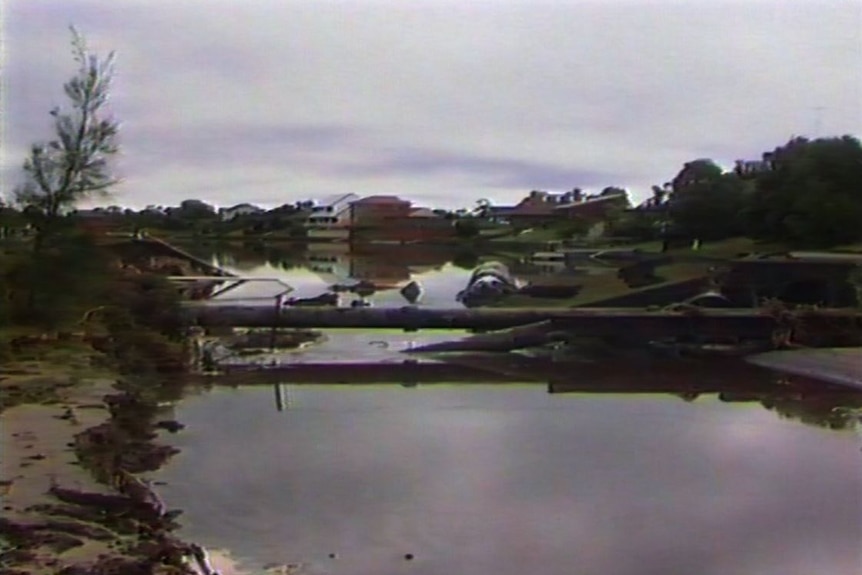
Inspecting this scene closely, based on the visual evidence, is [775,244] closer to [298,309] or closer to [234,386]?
[298,309]

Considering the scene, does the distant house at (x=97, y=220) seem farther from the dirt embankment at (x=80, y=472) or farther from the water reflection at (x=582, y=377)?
the water reflection at (x=582, y=377)

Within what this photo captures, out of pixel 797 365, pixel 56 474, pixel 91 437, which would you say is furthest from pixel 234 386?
pixel 797 365

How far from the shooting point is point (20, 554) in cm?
165

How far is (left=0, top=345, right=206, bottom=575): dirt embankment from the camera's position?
1.74 m

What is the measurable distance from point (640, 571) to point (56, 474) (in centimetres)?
132

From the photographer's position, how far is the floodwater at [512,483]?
2.12m

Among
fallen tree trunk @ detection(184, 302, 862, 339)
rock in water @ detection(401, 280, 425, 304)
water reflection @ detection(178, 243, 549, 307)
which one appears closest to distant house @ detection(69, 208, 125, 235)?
water reflection @ detection(178, 243, 549, 307)

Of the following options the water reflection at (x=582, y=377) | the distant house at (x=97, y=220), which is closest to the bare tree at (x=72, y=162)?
the distant house at (x=97, y=220)

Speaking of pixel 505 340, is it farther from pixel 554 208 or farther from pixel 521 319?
pixel 554 208

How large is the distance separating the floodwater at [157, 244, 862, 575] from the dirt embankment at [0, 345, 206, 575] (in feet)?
0.38

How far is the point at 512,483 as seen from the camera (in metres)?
2.62

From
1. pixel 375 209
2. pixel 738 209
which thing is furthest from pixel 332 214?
pixel 738 209

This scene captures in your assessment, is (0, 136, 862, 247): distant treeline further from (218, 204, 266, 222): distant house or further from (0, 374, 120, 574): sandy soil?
(0, 374, 120, 574): sandy soil

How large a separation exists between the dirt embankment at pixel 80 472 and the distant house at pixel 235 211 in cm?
57
